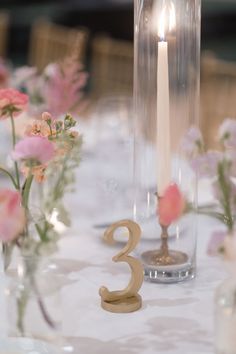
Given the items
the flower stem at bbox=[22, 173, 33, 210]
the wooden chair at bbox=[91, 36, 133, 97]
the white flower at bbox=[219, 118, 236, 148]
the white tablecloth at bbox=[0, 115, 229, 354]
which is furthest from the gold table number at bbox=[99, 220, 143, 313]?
the wooden chair at bbox=[91, 36, 133, 97]

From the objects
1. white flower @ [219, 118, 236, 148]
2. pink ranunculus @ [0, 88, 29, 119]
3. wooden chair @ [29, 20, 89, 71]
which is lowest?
white flower @ [219, 118, 236, 148]

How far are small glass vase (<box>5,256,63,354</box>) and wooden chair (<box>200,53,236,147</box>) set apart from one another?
1.59 meters

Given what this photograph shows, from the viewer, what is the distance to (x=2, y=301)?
1064 mm

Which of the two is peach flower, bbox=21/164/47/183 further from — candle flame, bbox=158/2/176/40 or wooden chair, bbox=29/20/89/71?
wooden chair, bbox=29/20/89/71

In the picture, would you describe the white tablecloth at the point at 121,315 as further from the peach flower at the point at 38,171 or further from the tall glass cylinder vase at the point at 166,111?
the peach flower at the point at 38,171

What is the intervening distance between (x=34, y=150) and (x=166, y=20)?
1.31 feet

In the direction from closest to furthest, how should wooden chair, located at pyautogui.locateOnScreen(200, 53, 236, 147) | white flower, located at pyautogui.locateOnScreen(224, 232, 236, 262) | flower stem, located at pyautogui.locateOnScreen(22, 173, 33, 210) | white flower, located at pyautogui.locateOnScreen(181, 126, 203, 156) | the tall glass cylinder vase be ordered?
white flower, located at pyautogui.locateOnScreen(224, 232, 236, 262) → white flower, located at pyautogui.locateOnScreen(181, 126, 203, 156) → flower stem, located at pyautogui.locateOnScreen(22, 173, 33, 210) → the tall glass cylinder vase → wooden chair, located at pyautogui.locateOnScreen(200, 53, 236, 147)

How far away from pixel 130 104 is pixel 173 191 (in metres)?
0.80

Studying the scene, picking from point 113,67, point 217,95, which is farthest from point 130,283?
point 113,67

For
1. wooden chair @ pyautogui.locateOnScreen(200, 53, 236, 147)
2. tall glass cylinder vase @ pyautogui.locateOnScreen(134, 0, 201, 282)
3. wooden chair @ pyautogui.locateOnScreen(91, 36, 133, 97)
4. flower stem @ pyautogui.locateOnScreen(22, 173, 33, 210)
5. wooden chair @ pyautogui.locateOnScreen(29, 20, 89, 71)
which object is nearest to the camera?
flower stem @ pyautogui.locateOnScreen(22, 173, 33, 210)

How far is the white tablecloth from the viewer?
934 millimetres

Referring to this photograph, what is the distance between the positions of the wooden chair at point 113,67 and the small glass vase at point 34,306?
2.09 metres

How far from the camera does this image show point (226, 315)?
81 centimetres

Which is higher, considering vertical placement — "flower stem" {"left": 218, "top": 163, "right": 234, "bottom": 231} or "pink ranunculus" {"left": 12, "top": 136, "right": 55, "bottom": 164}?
"pink ranunculus" {"left": 12, "top": 136, "right": 55, "bottom": 164}
